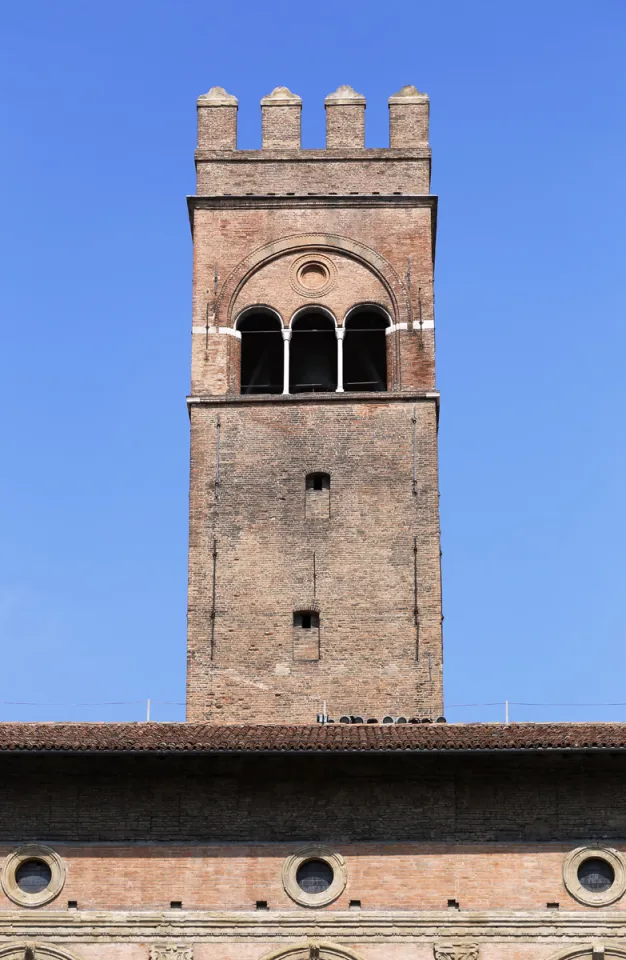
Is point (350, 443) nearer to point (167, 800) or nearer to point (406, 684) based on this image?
point (406, 684)

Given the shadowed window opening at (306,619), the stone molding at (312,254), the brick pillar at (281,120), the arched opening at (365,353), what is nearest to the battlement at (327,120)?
the brick pillar at (281,120)

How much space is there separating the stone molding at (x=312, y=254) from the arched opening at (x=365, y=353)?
59 cm

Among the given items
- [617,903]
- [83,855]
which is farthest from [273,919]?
[617,903]

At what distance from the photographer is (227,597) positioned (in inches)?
1168

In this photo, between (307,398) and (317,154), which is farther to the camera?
(317,154)

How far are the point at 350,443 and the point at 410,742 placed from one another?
9.01 metres

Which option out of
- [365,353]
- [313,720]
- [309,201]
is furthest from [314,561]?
[309,201]

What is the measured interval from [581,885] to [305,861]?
3.17 meters

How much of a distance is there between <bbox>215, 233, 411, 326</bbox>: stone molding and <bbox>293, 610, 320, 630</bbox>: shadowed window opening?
17.8 feet

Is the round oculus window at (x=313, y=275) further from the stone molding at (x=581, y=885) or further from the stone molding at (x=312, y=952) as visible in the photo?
the stone molding at (x=312, y=952)

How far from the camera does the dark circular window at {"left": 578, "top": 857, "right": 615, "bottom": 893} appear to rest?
22.6 m

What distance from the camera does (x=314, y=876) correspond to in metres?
22.8

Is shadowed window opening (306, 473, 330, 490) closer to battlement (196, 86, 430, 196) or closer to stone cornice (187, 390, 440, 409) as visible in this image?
stone cornice (187, 390, 440, 409)

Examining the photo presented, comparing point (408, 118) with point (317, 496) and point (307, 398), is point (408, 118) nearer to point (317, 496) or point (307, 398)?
point (307, 398)
